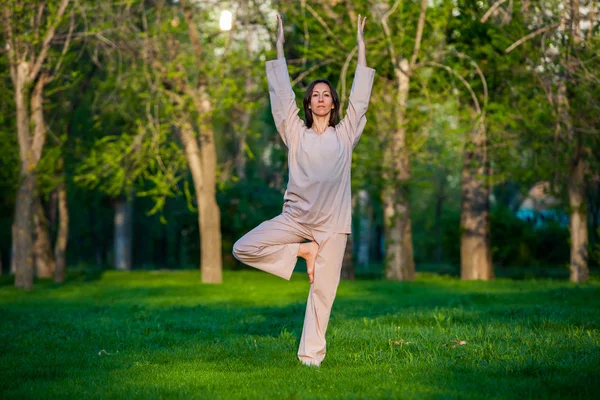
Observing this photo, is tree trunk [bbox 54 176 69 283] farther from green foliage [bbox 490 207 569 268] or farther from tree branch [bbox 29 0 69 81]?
green foliage [bbox 490 207 569 268]

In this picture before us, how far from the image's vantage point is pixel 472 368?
7082 mm

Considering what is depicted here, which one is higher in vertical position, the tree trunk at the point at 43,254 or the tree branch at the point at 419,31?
the tree branch at the point at 419,31

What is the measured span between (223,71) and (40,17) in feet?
15.8

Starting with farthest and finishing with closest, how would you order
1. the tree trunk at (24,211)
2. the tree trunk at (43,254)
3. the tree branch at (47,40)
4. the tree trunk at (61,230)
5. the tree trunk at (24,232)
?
the tree trunk at (43,254) → the tree trunk at (61,230) → the tree trunk at (24,232) → the tree trunk at (24,211) → the tree branch at (47,40)

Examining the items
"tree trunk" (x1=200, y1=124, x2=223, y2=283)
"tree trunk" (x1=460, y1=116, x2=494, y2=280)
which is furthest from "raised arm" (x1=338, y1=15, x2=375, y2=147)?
"tree trunk" (x1=460, y1=116, x2=494, y2=280)

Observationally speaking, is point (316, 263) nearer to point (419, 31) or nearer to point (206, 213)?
point (419, 31)

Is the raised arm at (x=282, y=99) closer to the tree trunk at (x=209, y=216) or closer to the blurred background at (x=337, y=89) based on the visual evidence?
the blurred background at (x=337, y=89)

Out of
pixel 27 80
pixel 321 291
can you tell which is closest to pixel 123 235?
pixel 27 80

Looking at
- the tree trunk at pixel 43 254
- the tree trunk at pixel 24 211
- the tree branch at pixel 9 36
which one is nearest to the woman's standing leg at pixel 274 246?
the tree branch at pixel 9 36

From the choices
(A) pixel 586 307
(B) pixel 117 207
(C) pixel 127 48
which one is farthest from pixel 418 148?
(B) pixel 117 207

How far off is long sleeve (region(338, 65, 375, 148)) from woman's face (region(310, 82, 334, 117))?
→ 0.19 meters

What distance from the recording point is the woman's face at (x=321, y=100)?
7598 mm

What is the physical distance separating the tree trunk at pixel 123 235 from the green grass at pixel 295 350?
25.4 meters

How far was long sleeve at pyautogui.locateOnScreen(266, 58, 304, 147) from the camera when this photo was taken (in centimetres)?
764
